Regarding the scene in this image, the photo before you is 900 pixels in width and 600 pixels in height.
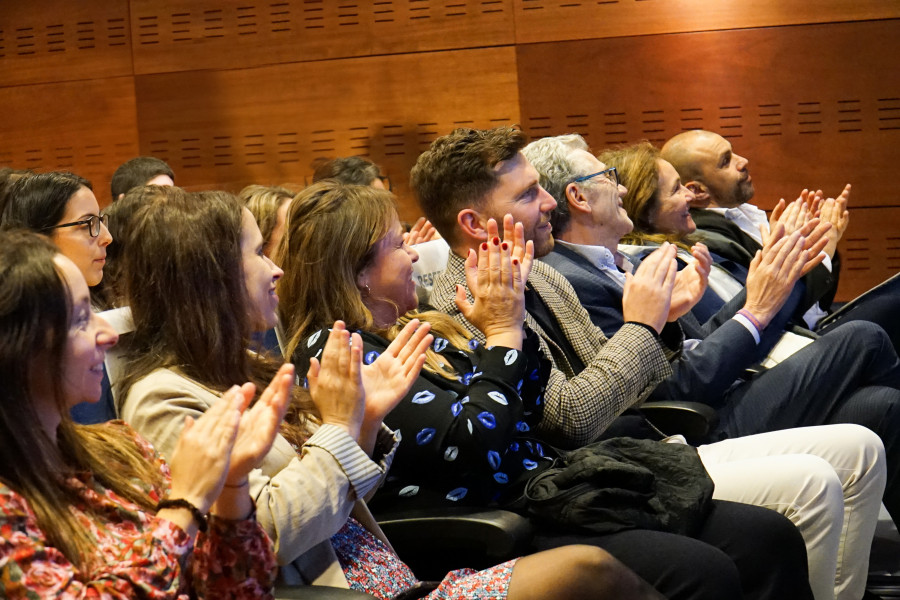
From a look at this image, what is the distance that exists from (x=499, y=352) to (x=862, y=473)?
0.98 metres

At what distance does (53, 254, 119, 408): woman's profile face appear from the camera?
125 centimetres

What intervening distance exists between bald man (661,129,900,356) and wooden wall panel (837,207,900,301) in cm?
101

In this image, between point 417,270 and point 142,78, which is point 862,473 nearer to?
point 417,270

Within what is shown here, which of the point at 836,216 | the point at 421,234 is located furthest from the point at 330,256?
the point at 836,216

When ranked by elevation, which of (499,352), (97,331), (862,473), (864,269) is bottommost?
(864,269)

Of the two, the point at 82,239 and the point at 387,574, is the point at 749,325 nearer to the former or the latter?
the point at 387,574

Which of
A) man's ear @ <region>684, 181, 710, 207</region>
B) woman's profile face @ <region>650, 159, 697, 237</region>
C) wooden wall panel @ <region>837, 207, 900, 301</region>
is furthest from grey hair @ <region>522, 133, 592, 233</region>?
wooden wall panel @ <region>837, 207, 900, 301</region>

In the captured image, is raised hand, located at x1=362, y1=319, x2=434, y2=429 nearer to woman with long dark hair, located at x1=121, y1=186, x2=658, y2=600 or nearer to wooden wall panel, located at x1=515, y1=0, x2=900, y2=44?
woman with long dark hair, located at x1=121, y1=186, x2=658, y2=600

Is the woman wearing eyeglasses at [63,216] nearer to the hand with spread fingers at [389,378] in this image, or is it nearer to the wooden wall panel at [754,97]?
the hand with spread fingers at [389,378]

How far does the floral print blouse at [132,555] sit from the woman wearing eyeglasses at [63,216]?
113cm

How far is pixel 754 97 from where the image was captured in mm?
4855

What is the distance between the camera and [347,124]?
4.95 metres

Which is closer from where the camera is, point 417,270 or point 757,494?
point 757,494

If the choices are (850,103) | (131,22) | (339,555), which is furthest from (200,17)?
(339,555)
